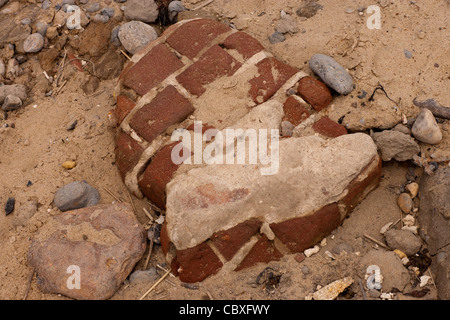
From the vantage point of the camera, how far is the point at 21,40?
4.56 metres

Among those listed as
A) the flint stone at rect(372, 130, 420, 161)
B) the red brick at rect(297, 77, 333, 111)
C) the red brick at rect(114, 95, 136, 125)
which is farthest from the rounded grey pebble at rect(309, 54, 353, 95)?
the red brick at rect(114, 95, 136, 125)

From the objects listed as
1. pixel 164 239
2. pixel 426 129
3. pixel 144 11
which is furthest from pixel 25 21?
pixel 426 129

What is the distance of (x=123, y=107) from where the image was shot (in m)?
3.60

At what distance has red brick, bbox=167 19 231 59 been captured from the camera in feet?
12.3

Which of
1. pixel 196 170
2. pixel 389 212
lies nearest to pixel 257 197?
pixel 196 170

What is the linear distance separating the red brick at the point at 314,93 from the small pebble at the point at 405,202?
0.83m

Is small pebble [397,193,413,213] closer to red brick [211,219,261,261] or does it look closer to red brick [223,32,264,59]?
red brick [211,219,261,261]

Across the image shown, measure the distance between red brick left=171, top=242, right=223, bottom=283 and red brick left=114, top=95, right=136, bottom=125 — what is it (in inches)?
43.8

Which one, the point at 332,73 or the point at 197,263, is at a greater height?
the point at 332,73

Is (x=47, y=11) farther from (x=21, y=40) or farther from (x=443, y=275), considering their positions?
(x=443, y=275)

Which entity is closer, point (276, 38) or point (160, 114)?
point (160, 114)

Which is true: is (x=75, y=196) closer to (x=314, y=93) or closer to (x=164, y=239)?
(x=164, y=239)

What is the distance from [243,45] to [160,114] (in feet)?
2.77

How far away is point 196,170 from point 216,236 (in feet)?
1.48
